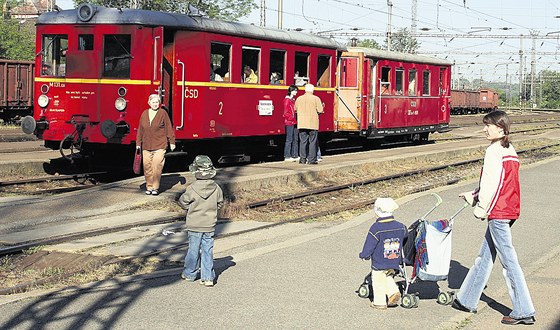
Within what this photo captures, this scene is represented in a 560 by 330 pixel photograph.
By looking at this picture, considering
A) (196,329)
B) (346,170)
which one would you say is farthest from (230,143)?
(196,329)

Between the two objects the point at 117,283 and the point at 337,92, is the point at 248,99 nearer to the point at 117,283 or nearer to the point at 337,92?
the point at 337,92

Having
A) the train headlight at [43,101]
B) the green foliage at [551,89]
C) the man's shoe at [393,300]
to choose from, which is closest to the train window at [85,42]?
the train headlight at [43,101]

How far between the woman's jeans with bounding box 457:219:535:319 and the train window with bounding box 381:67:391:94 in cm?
1779

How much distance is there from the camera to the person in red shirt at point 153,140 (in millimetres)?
13398

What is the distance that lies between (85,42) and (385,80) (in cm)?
1122

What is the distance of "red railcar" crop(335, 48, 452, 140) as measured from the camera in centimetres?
2342

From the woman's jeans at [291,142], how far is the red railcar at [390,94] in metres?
3.31

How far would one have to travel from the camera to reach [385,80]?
984 inches

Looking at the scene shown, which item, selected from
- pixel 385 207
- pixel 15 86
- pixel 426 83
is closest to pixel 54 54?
pixel 385 207

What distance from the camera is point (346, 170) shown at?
19.1 metres

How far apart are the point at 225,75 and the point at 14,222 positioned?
23.7 ft

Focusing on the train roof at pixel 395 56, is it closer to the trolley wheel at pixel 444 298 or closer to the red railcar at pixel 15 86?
the red railcar at pixel 15 86

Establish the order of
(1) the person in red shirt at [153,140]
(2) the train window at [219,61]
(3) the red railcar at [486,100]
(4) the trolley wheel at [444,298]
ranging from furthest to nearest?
(3) the red railcar at [486,100], (2) the train window at [219,61], (1) the person in red shirt at [153,140], (4) the trolley wheel at [444,298]

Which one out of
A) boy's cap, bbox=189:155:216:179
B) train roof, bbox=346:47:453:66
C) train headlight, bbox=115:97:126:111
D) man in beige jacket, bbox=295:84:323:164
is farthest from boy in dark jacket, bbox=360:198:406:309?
train roof, bbox=346:47:453:66
